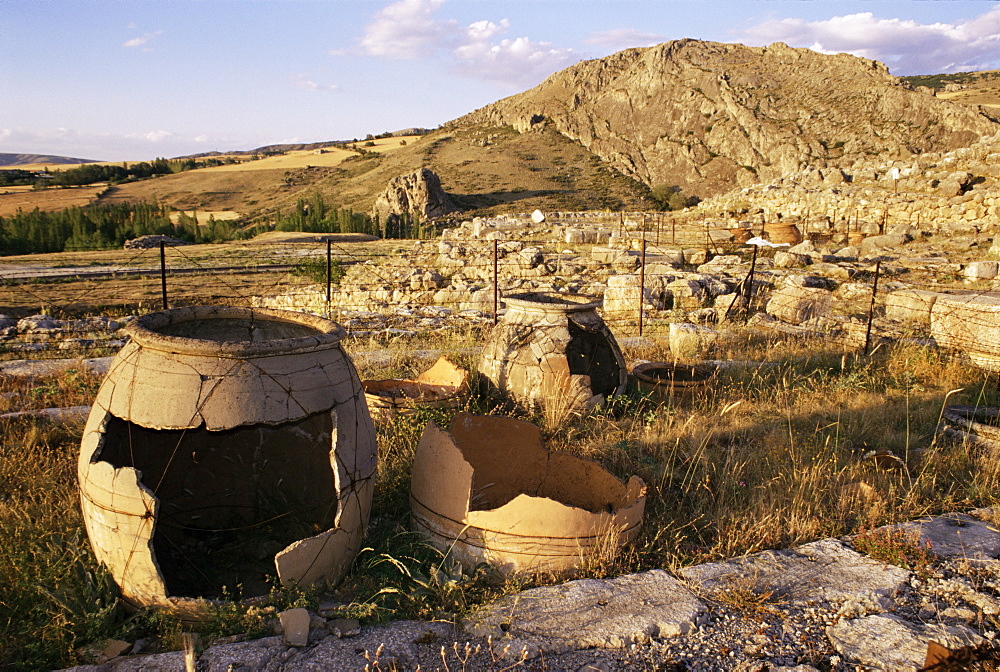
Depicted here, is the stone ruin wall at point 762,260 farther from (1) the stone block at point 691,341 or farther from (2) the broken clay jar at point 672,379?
(2) the broken clay jar at point 672,379

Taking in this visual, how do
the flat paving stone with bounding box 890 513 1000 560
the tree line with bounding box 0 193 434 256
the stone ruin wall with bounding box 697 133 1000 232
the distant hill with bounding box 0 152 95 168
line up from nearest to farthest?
1. the flat paving stone with bounding box 890 513 1000 560
2. the stone ruin wall with bounding box 697 133 1000 232
3. the tree line with bounding box 0 193 434 256
4. the distant hill with bounding box 0 152 95 168

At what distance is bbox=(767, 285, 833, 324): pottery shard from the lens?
396 inches

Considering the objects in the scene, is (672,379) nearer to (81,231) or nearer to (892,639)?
(892,639)

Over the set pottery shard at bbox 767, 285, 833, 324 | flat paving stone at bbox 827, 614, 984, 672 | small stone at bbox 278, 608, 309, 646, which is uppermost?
pottery shard at bbox 767, 285, 833, 324

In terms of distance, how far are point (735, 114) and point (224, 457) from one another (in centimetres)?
5993

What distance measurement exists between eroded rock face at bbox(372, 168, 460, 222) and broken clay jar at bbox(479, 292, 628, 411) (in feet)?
91.0

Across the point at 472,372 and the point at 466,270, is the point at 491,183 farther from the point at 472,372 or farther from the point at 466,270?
the point at 472,372

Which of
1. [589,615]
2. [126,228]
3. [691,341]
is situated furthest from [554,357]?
[126,228]

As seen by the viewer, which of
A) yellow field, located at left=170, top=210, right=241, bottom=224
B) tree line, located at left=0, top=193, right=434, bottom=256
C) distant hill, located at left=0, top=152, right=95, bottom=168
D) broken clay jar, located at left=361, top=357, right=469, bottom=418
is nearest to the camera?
broken clay jar, located at left=361, top=357, right=469, bottom=418

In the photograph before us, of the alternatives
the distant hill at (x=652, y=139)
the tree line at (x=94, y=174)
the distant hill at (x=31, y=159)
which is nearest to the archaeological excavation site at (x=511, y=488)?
the distant hill at (x=652, y=139)

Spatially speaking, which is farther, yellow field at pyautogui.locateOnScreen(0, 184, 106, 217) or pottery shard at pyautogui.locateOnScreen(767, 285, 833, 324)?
yellow field at pyautogui.locateOnScreen(0, 184, 106, 217)

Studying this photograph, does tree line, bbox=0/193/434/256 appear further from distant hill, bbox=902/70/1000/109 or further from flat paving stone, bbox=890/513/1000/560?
distant hill, bbox=902/70/1000/109

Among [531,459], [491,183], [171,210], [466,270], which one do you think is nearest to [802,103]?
[491,183]

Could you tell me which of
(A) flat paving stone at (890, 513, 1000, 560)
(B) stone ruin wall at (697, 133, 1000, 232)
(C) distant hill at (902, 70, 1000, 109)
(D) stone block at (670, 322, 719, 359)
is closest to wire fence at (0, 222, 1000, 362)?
(D) stone block at (670, 322, 719, 359)
